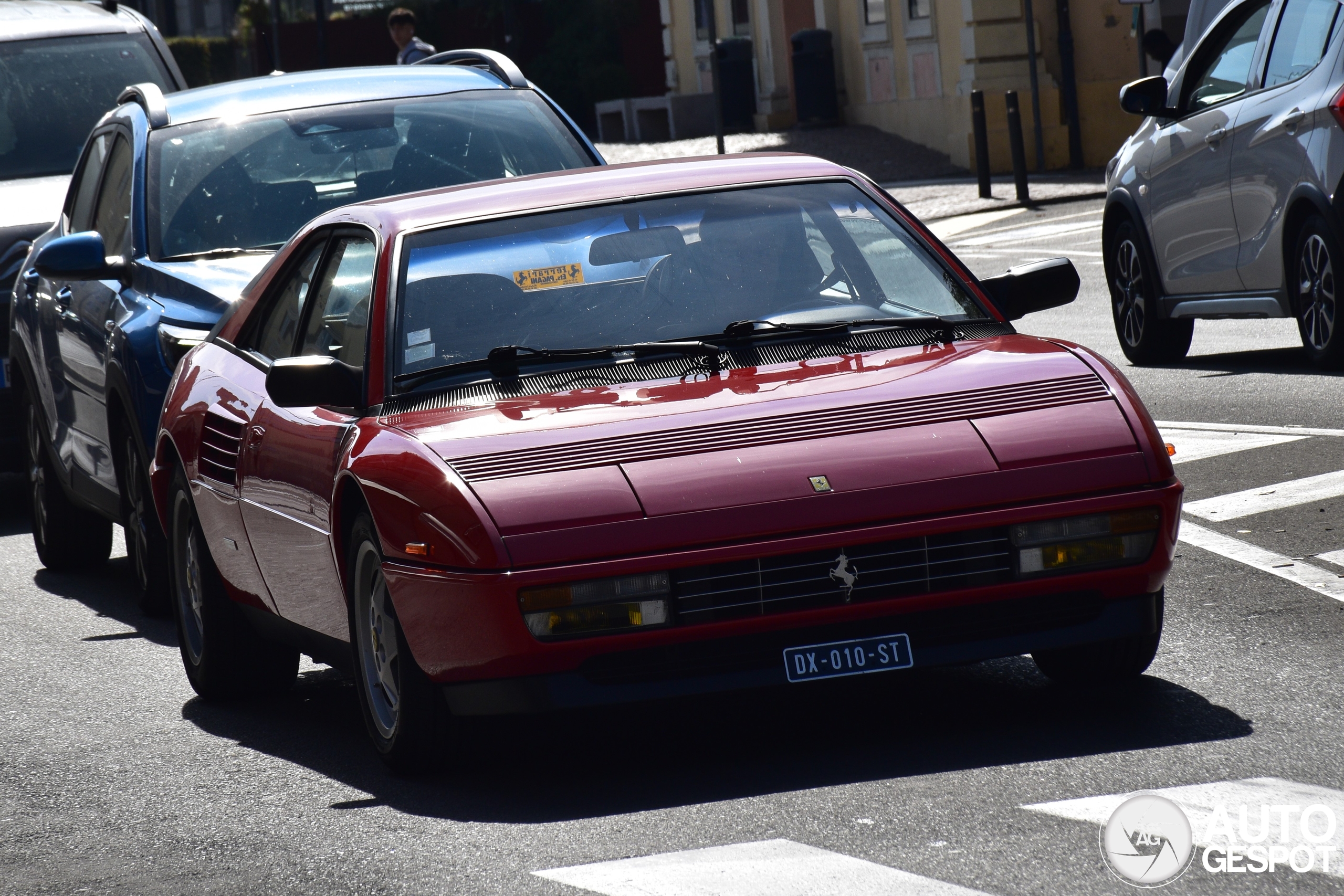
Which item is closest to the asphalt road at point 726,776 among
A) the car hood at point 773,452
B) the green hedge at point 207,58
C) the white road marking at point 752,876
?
the white road marking at point 752,876

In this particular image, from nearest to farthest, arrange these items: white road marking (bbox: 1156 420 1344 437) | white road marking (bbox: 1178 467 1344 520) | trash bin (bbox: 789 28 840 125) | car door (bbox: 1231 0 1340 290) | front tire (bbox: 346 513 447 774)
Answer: front tire (bbox: 346 513 447 774) < white road marking (bbox: 1178 467 1344 520) < white road marking (bbox: 1156 420 1344 437) < car door (bbox: 1231 0 1340 290) < trash bin (bbox: 789 28 840 125)

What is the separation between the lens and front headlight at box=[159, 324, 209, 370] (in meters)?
8.30

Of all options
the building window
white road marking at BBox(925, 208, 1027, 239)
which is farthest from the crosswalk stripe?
the building window

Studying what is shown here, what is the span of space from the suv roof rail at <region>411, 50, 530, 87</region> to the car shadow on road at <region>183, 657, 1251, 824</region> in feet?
14.6

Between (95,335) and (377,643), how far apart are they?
3.93 metres

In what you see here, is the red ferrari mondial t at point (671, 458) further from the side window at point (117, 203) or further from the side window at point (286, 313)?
the side window at point (117, 203)

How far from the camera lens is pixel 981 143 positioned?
27391 millimetres

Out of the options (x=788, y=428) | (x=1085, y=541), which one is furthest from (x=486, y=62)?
(x=1085, y=541)

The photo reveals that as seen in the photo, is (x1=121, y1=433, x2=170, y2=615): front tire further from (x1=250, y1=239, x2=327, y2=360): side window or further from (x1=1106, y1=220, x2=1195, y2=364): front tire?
(x1=1106, y1=220, x2=1195, y2=364): front tire

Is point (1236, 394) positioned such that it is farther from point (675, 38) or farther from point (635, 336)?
point (675, 38)

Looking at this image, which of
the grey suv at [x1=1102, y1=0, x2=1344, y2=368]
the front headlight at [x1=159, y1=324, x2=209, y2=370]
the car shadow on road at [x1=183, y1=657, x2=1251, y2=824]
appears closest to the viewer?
the car shadow on road at [x1=183, y1=657, x2=1251, y2=824]

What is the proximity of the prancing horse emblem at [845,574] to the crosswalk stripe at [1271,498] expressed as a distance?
352 cm

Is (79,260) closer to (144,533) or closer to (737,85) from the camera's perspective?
(144,533)

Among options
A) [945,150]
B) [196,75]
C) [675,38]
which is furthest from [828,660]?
[196,75]
